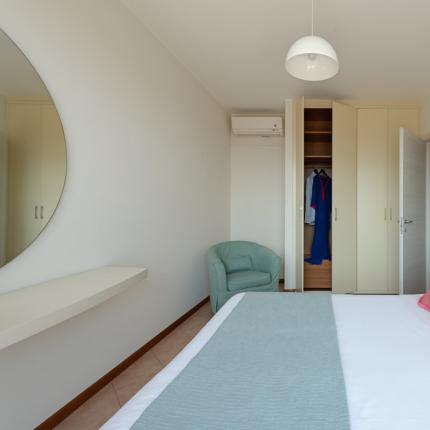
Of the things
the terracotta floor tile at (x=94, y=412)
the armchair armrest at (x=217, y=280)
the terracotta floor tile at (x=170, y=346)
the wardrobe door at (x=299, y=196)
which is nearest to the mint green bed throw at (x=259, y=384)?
the terracotta floor tile at (x=94, y=412)

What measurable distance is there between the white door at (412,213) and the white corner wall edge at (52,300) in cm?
282

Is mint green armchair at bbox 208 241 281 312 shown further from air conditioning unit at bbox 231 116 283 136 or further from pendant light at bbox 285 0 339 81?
pendant light at bbox 285 0 339 81

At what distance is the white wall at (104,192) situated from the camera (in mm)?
1406

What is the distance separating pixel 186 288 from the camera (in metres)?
3.05

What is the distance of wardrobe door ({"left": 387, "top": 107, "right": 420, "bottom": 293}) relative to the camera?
3.81 meters

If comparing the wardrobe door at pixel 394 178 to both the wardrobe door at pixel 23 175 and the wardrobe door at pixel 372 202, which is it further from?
the wardrobe door at pixel 23 175

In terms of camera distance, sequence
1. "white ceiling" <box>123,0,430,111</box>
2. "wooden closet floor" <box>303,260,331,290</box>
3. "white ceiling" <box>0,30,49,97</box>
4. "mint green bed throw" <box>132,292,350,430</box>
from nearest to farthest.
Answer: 1. "mint green bed throw" <box>132,292,350,430</box>
2. "white ceiling" <box>0,30,49,97</box>
3. "white ceiling" <box>123,0,430,111</box>
4. "wooden closet floor" <box>303,260,331,290</box>

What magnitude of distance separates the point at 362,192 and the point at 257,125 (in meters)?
1.56

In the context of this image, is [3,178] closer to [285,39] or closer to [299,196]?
[285,39]

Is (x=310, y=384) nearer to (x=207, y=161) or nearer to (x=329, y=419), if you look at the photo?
(x=329, y=419)

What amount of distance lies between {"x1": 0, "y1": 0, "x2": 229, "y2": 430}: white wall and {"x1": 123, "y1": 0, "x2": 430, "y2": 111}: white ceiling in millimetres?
256

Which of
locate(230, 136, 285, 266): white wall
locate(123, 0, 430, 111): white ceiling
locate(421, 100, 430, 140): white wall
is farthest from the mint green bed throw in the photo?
locate(421, 100, 430, 140): white wall

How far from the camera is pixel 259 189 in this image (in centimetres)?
449

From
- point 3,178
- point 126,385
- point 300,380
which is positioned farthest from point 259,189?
point 300,380
